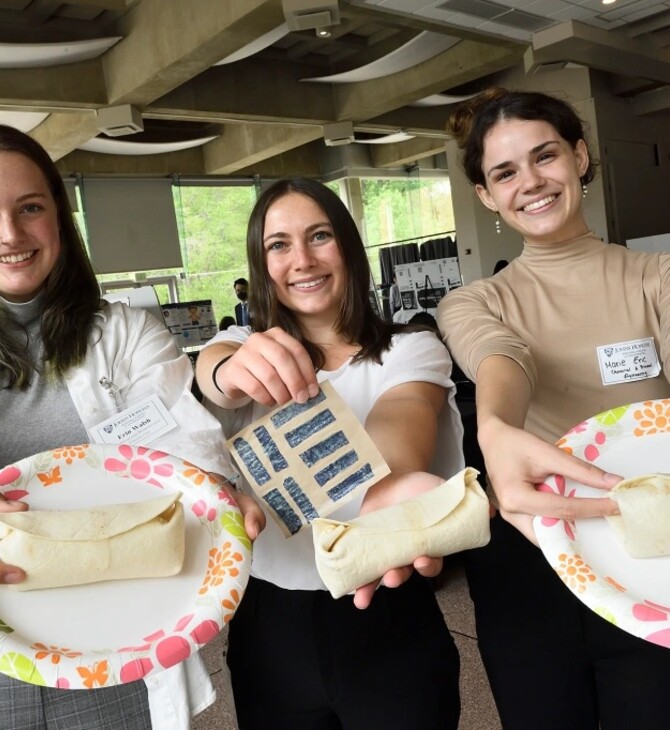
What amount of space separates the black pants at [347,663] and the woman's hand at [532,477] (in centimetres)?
32

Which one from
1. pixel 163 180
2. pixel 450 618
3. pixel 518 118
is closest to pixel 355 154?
pixel 163 180

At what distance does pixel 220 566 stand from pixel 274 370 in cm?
28

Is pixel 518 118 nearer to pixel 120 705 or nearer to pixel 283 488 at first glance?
pixel 283 488


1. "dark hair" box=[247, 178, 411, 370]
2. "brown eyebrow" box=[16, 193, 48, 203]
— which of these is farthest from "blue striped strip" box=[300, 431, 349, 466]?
"brown eyebrow" box=[16, 193, 48, 203]

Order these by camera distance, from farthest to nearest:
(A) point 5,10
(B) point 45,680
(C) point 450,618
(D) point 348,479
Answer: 1. (A) point 5,10
2. (C) point 450,618
3. (D) point 348,479
4. (B) point 45,680

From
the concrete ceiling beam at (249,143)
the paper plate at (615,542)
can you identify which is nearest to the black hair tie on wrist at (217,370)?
the paper plate at (615,542)

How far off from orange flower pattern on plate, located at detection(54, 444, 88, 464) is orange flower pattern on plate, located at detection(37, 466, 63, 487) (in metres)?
0.02

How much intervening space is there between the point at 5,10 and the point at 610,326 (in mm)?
7206

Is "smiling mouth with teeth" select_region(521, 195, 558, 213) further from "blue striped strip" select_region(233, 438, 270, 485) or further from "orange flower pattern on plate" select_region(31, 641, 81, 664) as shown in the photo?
"orange flower pattern on plate" select_region(31, 641, 81, 664)

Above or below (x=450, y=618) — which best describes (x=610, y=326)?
above

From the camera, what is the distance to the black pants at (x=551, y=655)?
103cm

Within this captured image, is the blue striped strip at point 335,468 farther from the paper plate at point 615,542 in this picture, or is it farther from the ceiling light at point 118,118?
the ceiling light at point 118,118

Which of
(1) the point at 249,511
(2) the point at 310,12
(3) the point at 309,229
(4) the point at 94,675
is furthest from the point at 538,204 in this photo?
(2) the point at 310,12

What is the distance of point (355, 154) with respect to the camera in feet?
43.0
